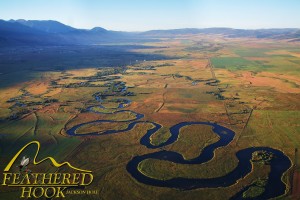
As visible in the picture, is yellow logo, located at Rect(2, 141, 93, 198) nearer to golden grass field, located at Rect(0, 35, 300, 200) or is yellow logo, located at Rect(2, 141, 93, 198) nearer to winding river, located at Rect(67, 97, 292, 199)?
golden grass field, located at Rect(0, 35, 300, 200)

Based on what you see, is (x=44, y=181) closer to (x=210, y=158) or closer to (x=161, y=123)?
(x=210, y=158)

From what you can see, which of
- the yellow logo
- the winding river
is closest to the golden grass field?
the winding river

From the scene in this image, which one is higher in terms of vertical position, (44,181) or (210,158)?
(44,181)

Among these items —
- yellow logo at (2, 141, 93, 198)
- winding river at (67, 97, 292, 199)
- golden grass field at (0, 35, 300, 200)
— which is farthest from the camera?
golden grass field at (0, 35, 300, 200)

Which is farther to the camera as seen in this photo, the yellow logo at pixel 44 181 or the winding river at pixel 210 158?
the winding river at pixel 210 158

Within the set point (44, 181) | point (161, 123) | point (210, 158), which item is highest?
point (44, 181)

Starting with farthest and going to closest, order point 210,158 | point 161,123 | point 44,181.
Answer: point 161,123 < point 210,158 < point 44,181

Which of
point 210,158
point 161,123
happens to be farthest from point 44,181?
point 161,123

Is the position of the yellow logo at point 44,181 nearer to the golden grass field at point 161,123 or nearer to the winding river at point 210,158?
the golden grass field at point 161,123

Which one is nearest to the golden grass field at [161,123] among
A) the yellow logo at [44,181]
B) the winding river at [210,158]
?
the winding river at [210,158]

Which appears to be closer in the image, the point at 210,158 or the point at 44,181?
the point at 44,181
